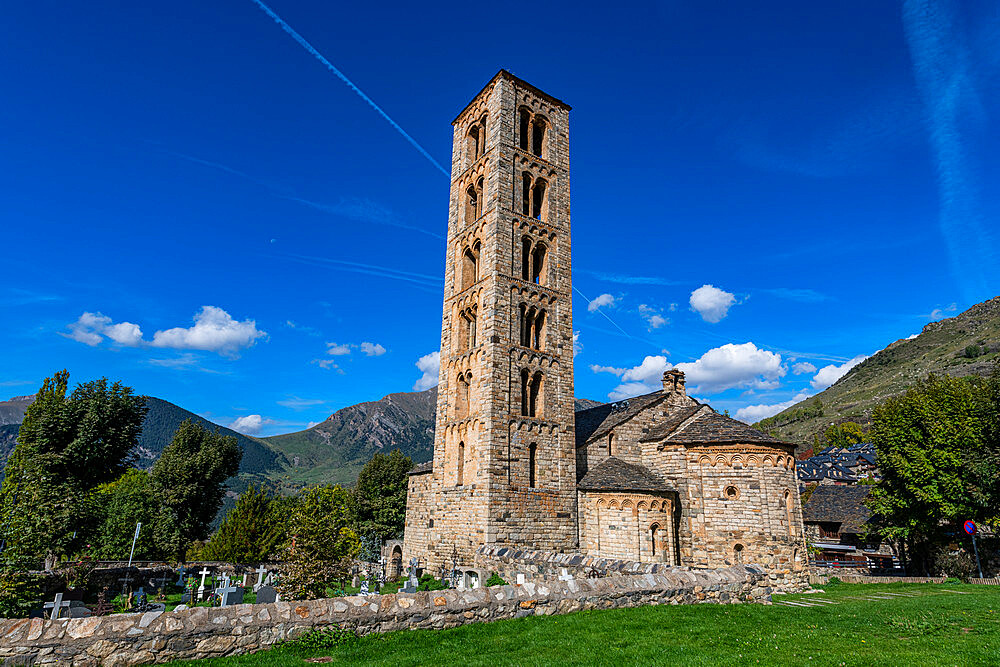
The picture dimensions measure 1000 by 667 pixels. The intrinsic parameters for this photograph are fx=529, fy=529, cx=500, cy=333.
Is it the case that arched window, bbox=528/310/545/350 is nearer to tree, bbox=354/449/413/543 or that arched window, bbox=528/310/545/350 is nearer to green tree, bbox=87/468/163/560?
tree, bbox=354/449/413/543

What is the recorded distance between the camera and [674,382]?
30.9m

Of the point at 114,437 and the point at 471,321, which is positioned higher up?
the point at 471,321

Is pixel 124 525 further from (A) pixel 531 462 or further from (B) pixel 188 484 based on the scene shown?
(A) pixel 531 462

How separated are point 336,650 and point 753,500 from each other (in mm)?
19652

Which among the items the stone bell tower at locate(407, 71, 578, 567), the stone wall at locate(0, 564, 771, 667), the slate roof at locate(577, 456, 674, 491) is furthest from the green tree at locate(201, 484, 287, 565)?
the stone wall at locate(0, 564, 771, 667)

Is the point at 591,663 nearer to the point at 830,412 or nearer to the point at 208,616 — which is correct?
the point at 208,616

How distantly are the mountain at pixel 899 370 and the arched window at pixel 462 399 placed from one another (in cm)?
12920

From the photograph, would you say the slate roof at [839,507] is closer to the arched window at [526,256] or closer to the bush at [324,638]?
the arched window at [526,256]

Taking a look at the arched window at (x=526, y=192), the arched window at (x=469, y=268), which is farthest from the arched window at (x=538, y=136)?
the arched window at (x=469, y=268)

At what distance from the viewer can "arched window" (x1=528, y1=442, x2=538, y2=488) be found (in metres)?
25.5

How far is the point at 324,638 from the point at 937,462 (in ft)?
109

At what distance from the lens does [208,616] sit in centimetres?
899

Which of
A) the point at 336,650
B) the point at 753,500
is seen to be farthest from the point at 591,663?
the point at 753,500

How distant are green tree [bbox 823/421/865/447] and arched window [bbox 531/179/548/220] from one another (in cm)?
11474
